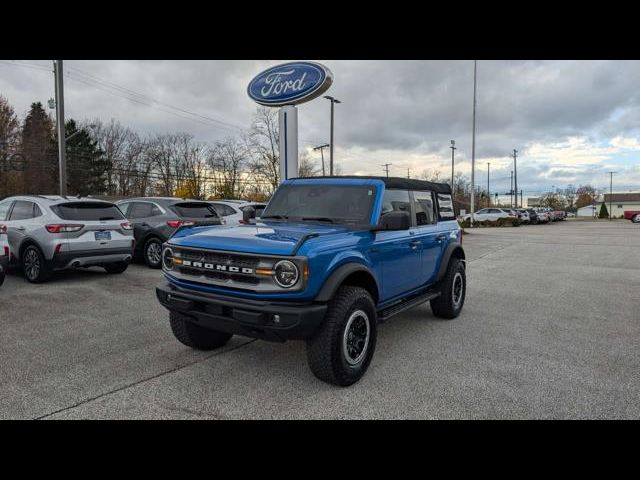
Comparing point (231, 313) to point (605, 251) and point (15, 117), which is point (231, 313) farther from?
point (15, 117)

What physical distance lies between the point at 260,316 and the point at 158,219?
24.4 feet

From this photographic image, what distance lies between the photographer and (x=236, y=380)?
387 centimetres

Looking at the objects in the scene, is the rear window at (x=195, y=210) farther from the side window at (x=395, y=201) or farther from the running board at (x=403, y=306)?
the running board at (x=403, y=306)

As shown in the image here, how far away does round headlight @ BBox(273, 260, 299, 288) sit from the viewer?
3.42 m

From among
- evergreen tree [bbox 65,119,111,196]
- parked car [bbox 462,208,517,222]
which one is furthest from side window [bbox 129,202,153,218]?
evergreen tree [bbox 65,119,111,196]

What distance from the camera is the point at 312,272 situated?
3443mm

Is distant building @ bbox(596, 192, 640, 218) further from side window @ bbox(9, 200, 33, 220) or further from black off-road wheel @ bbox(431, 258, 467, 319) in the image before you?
side window @ bbox(9, 200, 33, 220)

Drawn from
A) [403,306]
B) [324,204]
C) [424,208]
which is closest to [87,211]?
[324,204]

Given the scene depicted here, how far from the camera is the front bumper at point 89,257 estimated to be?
25.7 feet

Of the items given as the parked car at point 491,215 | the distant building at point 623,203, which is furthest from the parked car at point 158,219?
the distant building at point 623,203

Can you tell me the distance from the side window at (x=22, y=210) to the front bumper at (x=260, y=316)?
6.48 meters

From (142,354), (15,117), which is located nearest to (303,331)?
(142,354)

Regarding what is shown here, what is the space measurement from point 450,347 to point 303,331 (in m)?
2.23

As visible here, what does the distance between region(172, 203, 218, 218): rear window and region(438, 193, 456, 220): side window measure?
6.09m
